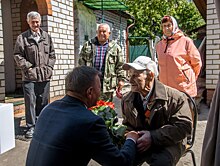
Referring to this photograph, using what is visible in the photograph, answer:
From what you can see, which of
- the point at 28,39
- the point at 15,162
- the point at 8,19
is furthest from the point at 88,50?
the point at 8,19

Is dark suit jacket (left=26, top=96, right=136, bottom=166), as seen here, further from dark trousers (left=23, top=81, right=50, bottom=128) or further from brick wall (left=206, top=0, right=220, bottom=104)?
brick wall (left=206, top=0, right=220, bottom=104)

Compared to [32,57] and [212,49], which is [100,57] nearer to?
[32,57]

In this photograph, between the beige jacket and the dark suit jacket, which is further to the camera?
the beige jacket

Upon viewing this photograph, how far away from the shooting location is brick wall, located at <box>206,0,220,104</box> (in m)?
5.96

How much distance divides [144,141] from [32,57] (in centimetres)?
274

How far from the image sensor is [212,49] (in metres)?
6.02

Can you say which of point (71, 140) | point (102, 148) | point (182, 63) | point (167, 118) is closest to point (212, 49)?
point (182, 63)

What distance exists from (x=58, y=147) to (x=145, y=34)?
18.5 m

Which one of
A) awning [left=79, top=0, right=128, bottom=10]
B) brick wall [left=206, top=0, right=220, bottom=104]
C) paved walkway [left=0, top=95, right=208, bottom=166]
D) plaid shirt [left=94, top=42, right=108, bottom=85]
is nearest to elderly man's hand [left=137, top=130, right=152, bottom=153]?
paved walkway [left=0, top=95, right=208, bottom=166]

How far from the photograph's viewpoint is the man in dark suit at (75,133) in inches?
55.1

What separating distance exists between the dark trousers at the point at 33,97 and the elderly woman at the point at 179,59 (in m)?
1.96

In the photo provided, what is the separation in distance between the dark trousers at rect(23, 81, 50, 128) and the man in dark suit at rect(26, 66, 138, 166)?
265 cm

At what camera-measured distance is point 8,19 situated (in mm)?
6293

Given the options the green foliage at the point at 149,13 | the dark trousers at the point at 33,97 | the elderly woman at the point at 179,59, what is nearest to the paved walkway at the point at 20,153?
the dark trousers at the point at 33,97
